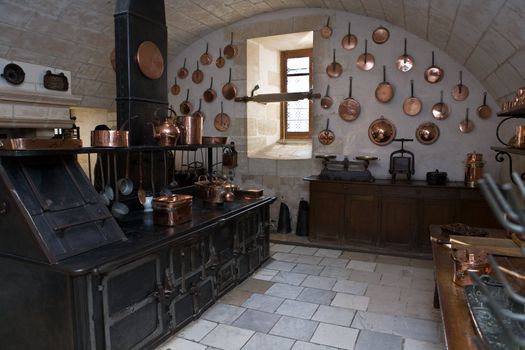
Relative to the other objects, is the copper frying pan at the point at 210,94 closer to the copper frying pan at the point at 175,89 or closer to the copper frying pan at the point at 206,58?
→ the copper frying pan at the point at 206,58

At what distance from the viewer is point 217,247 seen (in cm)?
289

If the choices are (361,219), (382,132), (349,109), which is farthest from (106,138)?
(382,132)

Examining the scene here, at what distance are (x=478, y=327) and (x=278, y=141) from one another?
4.46 metres

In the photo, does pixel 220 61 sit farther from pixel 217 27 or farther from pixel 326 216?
pixel 326 216

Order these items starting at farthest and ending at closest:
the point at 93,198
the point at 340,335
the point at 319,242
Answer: the point at 319,242, the point at 340,335, the point at 93,198

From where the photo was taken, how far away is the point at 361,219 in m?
4.25

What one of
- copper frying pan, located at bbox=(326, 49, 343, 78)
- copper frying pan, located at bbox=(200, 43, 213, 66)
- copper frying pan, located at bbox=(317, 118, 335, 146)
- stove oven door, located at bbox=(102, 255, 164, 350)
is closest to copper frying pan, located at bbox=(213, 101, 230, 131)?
copper frying pan, located at bbox=(200, 43, 213, 66)

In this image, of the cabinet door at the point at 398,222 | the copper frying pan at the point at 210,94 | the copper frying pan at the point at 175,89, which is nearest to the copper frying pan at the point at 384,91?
the cabinet door at the point at 398,222

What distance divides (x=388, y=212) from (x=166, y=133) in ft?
8.31

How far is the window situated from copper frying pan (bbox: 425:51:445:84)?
1.54 m

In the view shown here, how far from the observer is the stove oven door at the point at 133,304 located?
6.41ft

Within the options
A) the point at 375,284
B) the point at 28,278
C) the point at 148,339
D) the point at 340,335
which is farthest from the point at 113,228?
the point at 375,284

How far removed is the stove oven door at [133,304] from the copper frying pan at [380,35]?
351 centimetres

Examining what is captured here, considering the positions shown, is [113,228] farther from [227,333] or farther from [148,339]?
[227,333]
